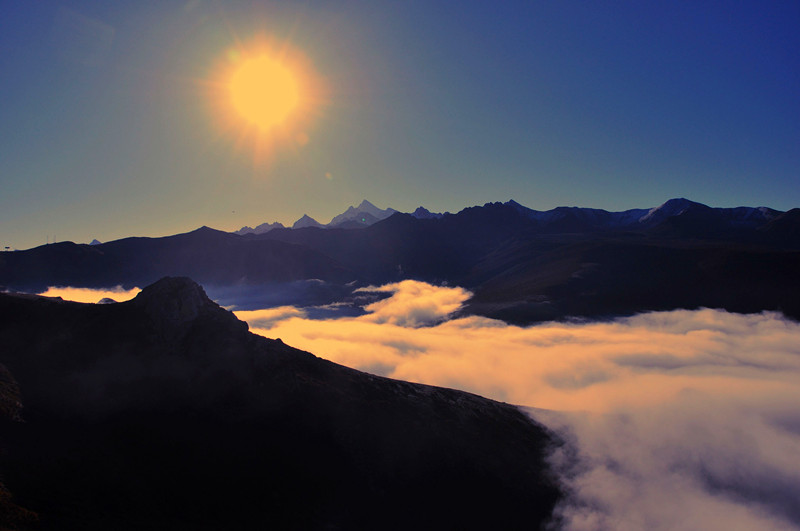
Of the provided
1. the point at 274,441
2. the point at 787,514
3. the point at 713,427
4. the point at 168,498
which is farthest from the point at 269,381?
the point at 713,427

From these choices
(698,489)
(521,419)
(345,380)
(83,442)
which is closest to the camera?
(83,442)

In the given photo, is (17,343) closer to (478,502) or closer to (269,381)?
(269,381)

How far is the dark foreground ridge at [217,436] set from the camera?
138 ft

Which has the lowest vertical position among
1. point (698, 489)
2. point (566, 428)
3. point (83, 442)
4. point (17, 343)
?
point (698, 489)

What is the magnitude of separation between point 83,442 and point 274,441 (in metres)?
22.0

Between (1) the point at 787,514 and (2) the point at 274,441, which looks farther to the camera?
(1) the point at 787,514

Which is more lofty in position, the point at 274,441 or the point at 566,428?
the point at 274,441

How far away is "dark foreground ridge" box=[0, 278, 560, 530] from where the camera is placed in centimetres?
4200

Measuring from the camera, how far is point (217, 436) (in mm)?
54156

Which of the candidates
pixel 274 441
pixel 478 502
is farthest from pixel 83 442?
pixel 478 502

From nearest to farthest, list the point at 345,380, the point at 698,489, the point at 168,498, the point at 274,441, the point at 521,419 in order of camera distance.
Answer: the point at 168,498 → the point at 274,441 → the point at 345,380 → the point at 521,419 → the point at 698,489

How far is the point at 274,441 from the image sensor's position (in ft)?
185

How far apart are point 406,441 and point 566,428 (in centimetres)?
4613

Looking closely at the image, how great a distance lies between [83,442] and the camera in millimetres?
46188
